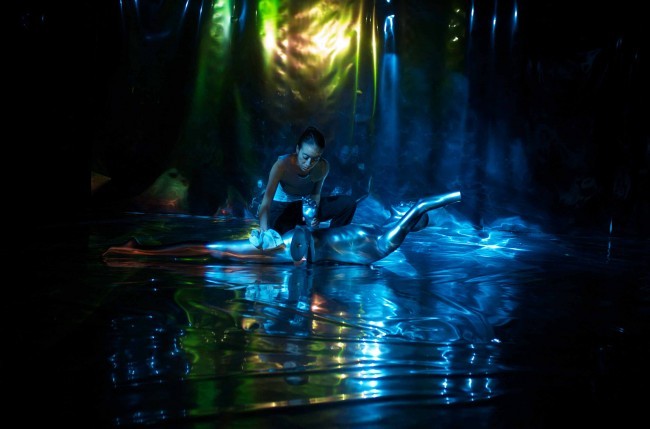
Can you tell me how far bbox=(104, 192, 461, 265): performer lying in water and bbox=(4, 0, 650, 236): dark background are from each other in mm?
1322

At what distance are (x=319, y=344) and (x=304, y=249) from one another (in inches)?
30.7

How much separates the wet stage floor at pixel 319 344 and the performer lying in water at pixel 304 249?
5 cm

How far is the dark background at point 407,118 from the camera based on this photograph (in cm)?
294

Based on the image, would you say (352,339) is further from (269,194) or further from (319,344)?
(269,194)

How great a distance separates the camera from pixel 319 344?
3.65ft

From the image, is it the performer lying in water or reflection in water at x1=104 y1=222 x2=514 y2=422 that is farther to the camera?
the performer lying in water

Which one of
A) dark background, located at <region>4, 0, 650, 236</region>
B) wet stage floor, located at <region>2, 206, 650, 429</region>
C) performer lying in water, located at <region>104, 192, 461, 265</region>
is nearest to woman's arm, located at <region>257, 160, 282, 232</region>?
performer lying in water, located at <region>104, 192, 461, 265</region>

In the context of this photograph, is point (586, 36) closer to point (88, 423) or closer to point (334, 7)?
point (334, 7)

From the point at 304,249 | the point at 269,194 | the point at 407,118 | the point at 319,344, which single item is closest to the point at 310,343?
the point at 319,344

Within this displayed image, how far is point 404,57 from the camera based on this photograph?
3.22 meters

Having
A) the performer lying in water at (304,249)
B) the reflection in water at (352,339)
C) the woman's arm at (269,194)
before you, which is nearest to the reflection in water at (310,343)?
the reflection in water at (352,339)

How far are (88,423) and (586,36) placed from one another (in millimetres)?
3251

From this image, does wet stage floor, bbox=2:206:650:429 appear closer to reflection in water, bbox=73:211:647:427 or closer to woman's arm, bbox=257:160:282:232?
reflection in water, bbox=73:211:647:427

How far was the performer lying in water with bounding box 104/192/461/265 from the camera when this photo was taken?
1882 millimetres
